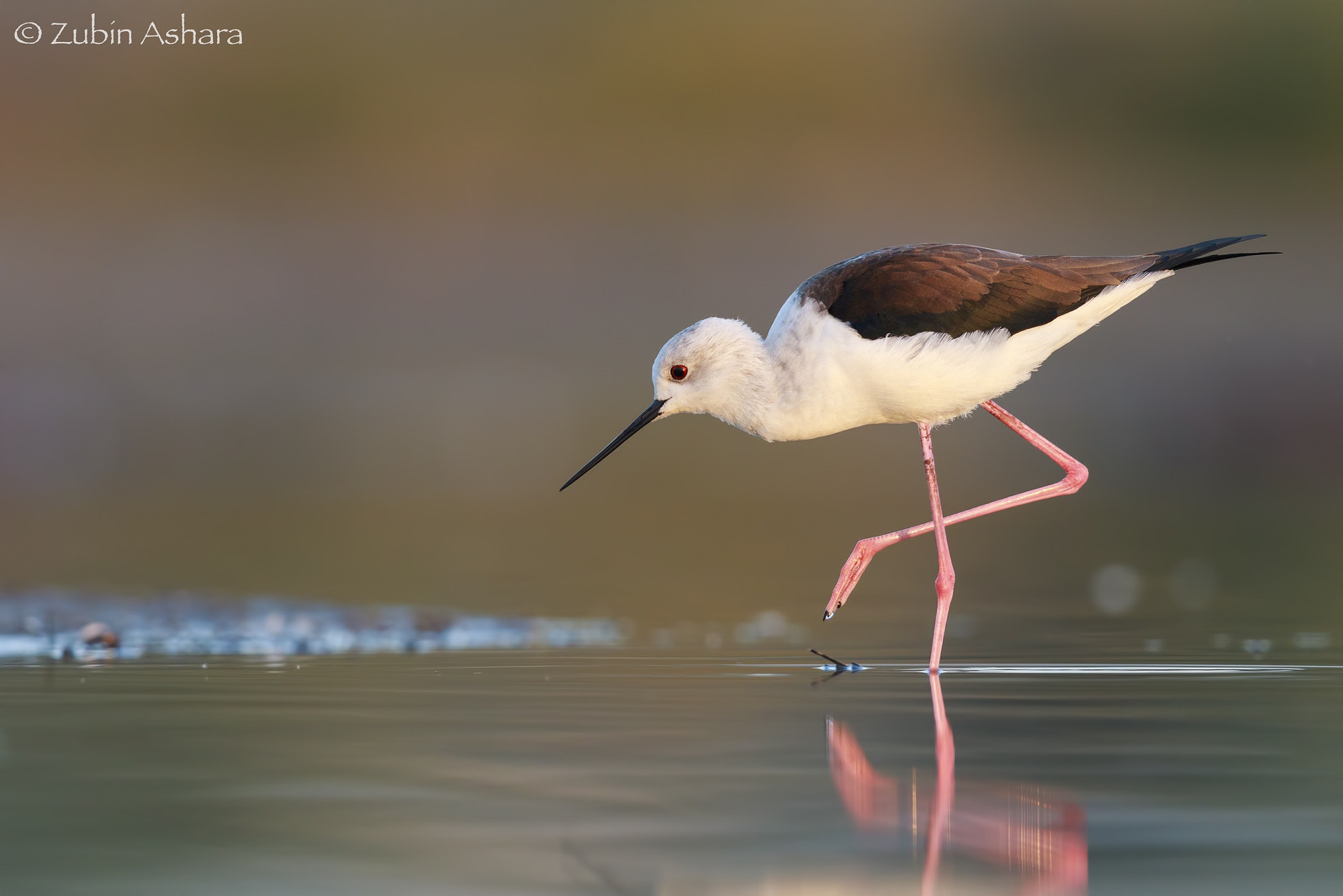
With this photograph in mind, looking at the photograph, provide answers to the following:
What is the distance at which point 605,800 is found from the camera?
457 centimetres

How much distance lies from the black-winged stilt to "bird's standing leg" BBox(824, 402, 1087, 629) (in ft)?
0.05

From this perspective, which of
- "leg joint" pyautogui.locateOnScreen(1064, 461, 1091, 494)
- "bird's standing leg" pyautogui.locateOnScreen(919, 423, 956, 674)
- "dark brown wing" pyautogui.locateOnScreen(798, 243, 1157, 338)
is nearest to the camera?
"dark brown wing" pyautogui.locateOnScreen(798, 243, 1157, 338)

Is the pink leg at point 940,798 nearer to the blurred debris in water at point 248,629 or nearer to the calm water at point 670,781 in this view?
the calm water at point 670,781

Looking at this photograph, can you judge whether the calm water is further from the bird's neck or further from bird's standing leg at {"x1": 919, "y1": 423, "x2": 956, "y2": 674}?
the bird's neck

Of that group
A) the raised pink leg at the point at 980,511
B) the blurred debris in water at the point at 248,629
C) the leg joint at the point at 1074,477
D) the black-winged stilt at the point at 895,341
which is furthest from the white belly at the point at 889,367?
the blurred debris in water at the point at 248,629

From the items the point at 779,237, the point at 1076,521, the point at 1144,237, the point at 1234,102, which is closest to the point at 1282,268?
the point at 1144,237

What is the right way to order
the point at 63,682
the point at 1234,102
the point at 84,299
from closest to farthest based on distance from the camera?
the point at 63,682
the point at 84,299
the point at 1234,102

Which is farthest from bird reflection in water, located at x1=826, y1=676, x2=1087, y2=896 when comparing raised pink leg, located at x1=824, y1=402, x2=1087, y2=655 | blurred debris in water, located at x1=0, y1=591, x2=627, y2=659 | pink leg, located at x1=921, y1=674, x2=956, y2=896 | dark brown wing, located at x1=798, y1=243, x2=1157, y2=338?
blurred debris in water, located at x1=0, y1=591, x2=627, y2=659

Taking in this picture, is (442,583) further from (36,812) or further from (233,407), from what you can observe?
(233,407)

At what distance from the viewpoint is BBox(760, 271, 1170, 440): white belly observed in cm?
779

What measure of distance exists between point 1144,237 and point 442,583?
22.8 meters

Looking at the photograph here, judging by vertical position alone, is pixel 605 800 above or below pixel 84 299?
below

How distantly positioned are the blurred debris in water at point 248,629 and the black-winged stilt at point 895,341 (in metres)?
0.96

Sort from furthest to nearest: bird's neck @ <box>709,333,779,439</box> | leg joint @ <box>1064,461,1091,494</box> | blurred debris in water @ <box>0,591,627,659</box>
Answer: leg joint @ <box>1064,461,1091,494</box>
bird's neck @ <box>709,333,779,439</box>
blurred debris in water @ <box>0,591,627,659</box>
